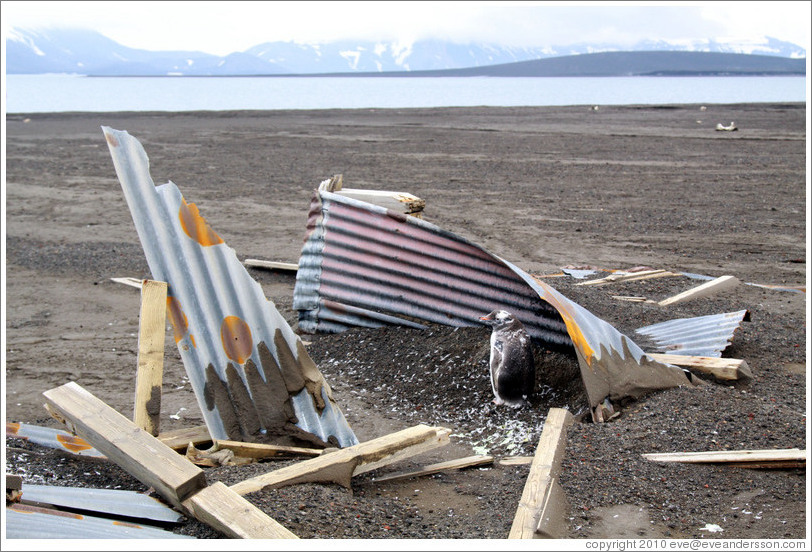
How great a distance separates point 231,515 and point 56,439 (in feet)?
5.68

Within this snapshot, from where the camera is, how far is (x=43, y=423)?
550 cm

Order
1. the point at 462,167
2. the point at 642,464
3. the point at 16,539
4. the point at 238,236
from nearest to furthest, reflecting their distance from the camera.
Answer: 1. the point at 16,539
2. the point at 642,464
3. the point at 238,236
4. the point at 462,167

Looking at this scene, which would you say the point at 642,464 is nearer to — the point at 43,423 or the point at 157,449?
the point at 157,449

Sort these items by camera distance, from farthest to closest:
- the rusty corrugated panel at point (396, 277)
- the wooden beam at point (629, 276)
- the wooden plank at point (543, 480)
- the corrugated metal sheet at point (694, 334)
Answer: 1. the wooden beam at point (629, 276)
2. the corrugated metal sheet at point (694, 334)
3. the rusty corrugated panel at point (396, 277)
4. the wooden plank at point (543, 480)

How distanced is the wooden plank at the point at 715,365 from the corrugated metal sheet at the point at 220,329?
258 centimetres

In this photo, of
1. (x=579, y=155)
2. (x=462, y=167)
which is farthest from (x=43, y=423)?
(x=579, y=155)

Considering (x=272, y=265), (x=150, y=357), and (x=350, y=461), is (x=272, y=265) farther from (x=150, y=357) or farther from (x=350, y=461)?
(x=350, y=461)

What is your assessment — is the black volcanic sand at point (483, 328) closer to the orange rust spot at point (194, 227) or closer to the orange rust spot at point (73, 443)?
the orange rust spot at point (73, 443)

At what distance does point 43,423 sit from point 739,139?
2809 centimetres

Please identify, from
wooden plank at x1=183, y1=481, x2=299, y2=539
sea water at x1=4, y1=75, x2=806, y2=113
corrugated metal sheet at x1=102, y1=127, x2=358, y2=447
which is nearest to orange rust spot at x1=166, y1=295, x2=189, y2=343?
corrugated metal sheet at x1=102, y1=127, x2=358, y2=447

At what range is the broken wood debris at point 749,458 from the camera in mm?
4340

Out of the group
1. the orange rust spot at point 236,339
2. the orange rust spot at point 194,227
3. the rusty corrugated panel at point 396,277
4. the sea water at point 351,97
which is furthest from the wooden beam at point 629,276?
the sea water at point 351,97

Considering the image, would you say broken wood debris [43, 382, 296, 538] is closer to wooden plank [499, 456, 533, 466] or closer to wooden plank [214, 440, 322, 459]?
wooden plank [214, 440, 322, 459]

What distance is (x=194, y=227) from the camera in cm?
484
